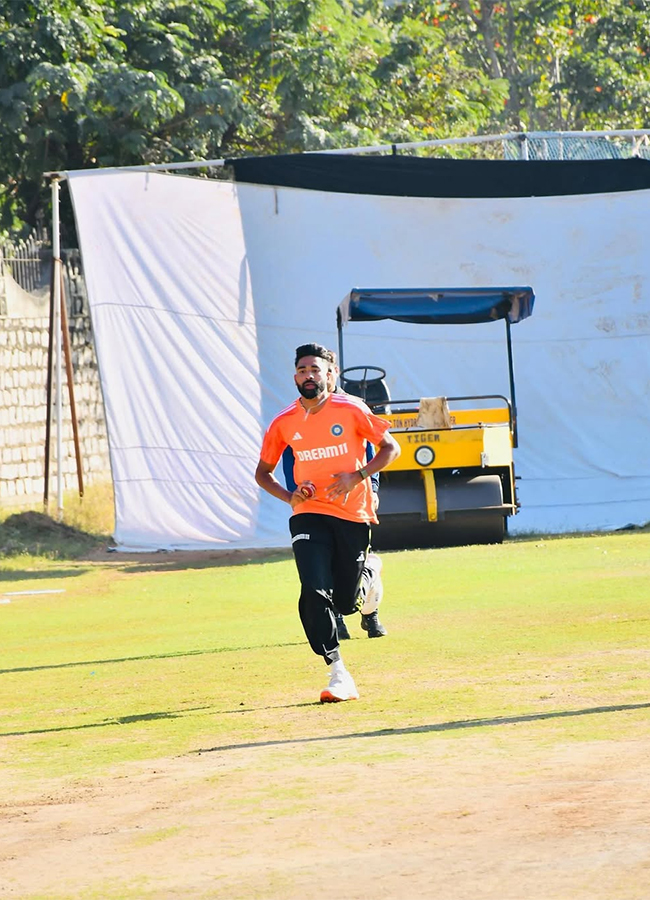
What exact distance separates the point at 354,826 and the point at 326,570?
370 cm

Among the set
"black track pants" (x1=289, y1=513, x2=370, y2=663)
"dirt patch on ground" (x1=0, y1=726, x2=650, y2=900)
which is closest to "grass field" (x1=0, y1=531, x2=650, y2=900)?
"dirt patch on ground" (x1=0, y1=726, x2=650, y2=900)

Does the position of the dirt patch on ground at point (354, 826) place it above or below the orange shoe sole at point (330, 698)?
above

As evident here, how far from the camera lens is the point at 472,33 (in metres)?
48.8

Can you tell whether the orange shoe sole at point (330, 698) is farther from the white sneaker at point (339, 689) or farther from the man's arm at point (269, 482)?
the man's arm at point (269, 482)

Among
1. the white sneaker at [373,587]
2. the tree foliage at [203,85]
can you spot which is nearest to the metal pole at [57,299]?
the tree foliage at [203,85]

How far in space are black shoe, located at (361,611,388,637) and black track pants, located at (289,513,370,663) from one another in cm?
223

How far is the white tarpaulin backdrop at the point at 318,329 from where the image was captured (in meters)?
22.3

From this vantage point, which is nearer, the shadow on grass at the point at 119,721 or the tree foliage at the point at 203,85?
the shadow on grass at the point at 119,721

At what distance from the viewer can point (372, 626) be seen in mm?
11438

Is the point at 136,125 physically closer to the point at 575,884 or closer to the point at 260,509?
the point at 260,509

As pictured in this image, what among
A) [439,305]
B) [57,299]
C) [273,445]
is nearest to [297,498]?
[273,445]

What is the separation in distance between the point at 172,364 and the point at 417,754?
16491 millimetres

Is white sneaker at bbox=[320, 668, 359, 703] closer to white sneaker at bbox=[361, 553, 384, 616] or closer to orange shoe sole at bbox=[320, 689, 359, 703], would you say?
orange shoe sole at bbox=[320, 689, 359, 703]

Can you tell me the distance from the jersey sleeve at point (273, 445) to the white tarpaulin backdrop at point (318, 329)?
12709 millimetres
